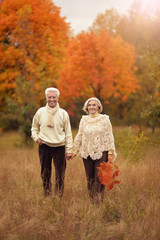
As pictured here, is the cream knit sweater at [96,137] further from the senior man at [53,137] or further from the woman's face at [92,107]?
the senior man at [53,137]

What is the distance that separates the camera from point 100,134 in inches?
170

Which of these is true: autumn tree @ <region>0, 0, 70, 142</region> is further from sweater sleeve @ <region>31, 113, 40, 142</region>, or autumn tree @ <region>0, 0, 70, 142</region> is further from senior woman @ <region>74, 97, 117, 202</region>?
senior woman @ <region>74, 97, 117, 202</region>

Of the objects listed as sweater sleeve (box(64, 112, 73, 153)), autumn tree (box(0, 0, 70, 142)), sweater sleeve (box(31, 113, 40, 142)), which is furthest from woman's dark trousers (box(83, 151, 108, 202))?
autumn tree (box(0, 0, 70, 142))

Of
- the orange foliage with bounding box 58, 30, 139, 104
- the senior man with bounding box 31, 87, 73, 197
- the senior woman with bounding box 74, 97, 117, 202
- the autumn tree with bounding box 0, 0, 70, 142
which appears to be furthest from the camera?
the orange foliage with bounding box 58, 30, 139, 104

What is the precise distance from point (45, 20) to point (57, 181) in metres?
10.6

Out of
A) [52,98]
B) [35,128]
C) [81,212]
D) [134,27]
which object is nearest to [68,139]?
[35,128]

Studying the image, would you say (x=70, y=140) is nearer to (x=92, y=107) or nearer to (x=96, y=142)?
(x=96, y=142)

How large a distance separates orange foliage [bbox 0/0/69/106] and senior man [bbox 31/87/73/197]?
23.4 feet

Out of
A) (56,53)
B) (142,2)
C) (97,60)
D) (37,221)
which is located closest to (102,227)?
(37,221)

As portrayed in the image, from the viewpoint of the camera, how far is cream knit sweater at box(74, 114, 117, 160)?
170 inches

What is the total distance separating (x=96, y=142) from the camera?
4.31 meters

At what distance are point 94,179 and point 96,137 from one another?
0.75 m

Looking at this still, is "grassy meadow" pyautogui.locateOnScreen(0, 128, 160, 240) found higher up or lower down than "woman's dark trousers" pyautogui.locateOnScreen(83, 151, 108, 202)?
lower down

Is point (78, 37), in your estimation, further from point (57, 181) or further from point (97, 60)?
point (57, 181)
